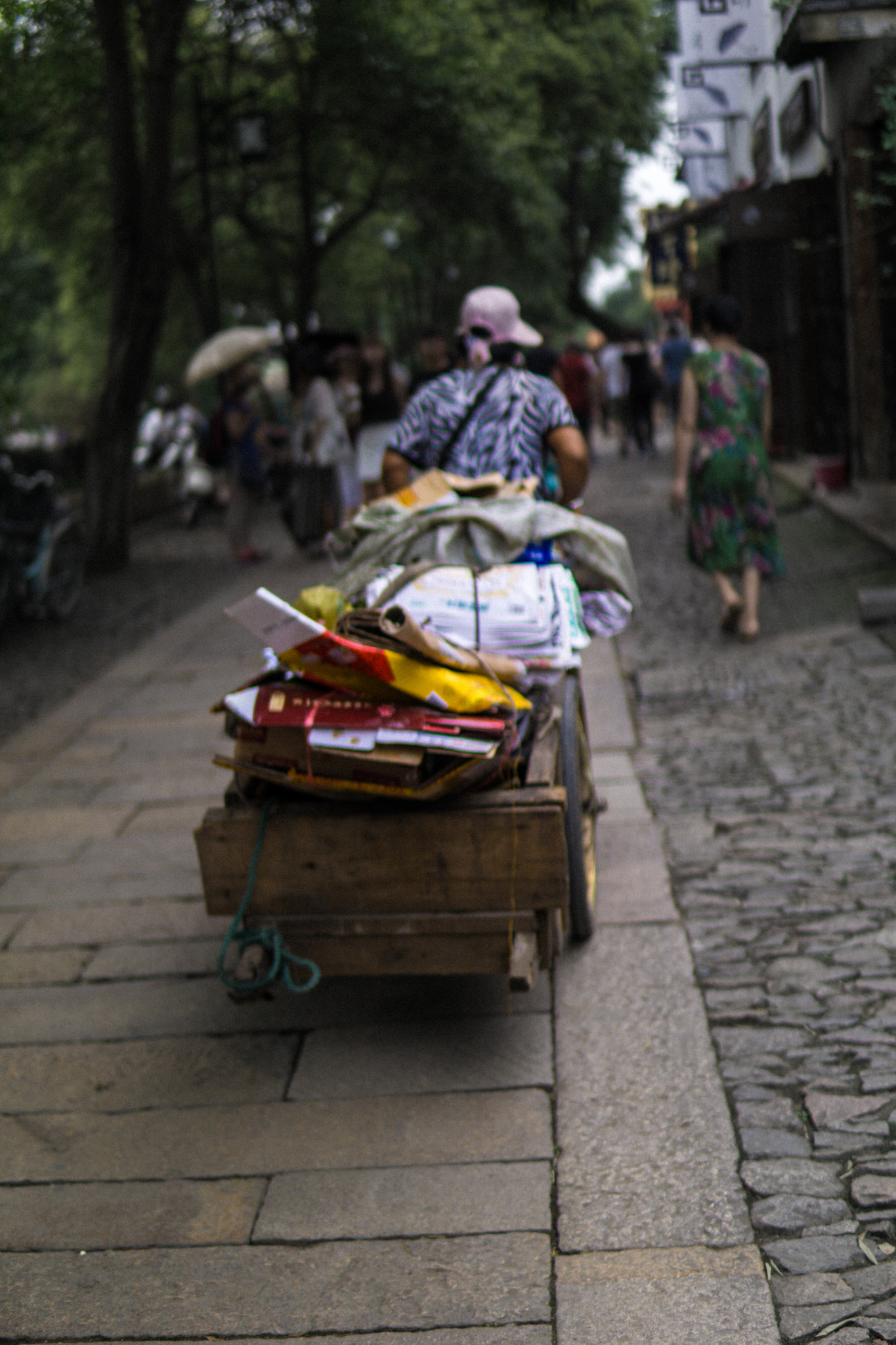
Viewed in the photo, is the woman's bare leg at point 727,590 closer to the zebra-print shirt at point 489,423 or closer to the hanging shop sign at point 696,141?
the zebra-print shirt at point 489,423

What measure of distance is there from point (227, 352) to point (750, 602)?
738 centimetres

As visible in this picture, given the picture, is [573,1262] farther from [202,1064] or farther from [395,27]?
[395,27]

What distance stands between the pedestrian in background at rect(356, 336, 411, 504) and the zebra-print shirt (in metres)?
6.67

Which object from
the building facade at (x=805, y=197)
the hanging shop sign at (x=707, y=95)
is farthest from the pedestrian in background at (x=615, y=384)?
the hanging shop sign at (x=707, y=95)

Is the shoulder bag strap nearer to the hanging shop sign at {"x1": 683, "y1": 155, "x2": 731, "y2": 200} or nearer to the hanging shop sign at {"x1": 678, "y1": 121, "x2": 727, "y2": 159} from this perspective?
the hanging shop sign at {"x1": 683, "y1": 155, "x2": 731, "y2": 200}

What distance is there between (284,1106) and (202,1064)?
14.3 inches

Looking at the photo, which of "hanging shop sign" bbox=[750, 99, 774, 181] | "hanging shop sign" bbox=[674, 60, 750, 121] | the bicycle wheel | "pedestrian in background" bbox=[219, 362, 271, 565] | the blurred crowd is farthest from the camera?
"hanging shop sign" bbox=[750, 99, 774, 181]

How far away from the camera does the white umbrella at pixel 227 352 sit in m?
14.3

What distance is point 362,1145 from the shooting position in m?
3.51

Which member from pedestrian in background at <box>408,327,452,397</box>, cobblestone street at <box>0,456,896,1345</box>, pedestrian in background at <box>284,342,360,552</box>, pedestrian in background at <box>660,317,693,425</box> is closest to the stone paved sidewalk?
cobblestone street at <box>0,456,896,1345</box>

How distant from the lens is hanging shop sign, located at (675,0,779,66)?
14.1 meters

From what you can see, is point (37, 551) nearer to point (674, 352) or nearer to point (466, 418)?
point (466, 418)

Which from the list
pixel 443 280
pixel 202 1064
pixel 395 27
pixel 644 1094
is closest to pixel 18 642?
pixel 202 1064

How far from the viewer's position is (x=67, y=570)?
1219cm
